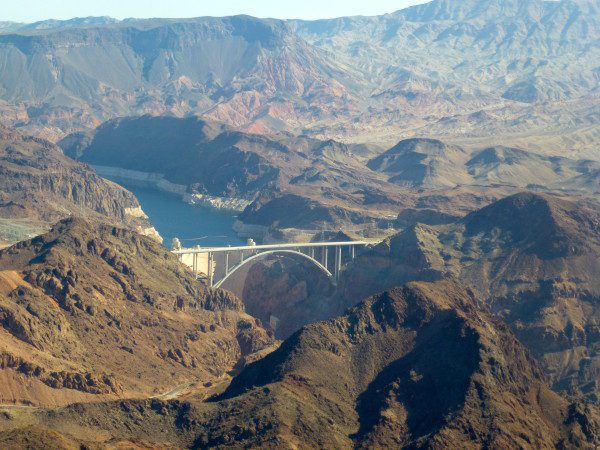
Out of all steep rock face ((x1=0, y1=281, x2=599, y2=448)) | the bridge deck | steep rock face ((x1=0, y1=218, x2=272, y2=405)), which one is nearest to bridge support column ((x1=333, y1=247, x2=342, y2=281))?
the bridge deck

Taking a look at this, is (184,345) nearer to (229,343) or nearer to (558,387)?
(229,343)

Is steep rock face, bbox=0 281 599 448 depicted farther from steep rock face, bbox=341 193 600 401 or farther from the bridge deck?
the bridge deck

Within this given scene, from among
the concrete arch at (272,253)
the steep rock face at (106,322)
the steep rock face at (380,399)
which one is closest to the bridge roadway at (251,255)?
the concrete arch at (272,253)

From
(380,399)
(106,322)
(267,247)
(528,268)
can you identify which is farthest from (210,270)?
(380,399)

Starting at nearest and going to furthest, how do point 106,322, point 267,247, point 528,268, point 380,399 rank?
point 380,399, point 106,322, point 528,268, point 267,247

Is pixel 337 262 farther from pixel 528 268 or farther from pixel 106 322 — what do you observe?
pixel 106 322
